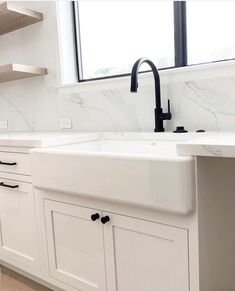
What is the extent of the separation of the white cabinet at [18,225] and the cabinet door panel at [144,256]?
54cm

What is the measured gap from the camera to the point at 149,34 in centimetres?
176

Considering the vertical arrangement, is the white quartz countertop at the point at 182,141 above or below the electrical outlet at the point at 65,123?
below

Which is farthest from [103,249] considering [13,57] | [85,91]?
[13,57]

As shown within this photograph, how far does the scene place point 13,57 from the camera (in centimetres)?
234

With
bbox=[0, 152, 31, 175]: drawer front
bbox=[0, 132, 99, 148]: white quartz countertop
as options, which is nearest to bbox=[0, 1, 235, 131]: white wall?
bbox=[0, 132, 99, 148]: white quartz countertop

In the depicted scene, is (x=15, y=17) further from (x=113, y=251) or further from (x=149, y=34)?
(x=113, y=251)

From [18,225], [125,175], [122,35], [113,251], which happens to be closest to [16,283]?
[18,225]

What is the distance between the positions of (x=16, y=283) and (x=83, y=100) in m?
1.24

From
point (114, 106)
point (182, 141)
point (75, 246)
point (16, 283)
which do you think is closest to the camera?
point (75, 246)

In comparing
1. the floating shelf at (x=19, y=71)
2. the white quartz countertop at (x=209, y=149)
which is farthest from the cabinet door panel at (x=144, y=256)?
the floating shelf at (x=19, y=71)

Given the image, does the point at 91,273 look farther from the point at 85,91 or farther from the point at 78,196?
the point at 85,91

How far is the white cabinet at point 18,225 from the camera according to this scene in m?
1.50

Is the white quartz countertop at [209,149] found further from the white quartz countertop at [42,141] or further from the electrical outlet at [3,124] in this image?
the electrical outlet at [3,124]

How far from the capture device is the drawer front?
147 cm
